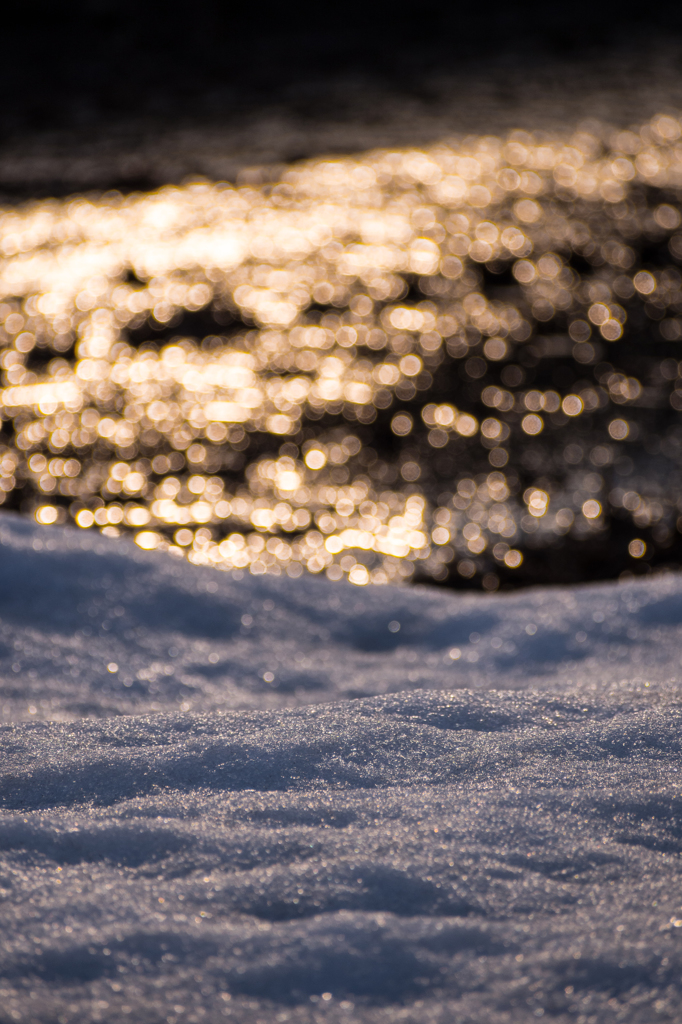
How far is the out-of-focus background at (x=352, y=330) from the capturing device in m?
2.76

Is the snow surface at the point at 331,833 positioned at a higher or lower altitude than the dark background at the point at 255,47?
lower

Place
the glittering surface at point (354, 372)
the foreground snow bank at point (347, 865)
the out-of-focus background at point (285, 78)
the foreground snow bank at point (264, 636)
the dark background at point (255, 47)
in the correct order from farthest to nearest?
the dark background at point (255, 47), the out-of-focus background at point (285, 78), the glittering surface at point (354, 372), the foreground snow bank at point (264, 636), the foreground snow bank at point (347, 865)

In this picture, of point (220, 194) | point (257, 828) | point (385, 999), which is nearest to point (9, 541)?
point (257, 828)

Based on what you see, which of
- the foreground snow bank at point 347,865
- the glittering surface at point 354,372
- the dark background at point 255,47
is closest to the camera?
the foreground snow bank at point 347,865

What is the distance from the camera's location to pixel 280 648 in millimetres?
1761

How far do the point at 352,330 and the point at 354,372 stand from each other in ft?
1.35

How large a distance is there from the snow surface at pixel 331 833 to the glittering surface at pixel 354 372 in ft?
3.18

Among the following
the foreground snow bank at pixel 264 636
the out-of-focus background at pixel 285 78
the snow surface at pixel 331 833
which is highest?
the out-of-focus background at pixel 285 78

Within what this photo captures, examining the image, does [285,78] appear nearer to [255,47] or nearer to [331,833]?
[255,47]

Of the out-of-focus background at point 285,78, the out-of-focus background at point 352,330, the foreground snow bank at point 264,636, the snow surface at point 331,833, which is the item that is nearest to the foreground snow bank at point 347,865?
the snow surface at point 331,833

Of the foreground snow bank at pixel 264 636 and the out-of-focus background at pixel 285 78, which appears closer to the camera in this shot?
the foreground snow bank at pixel 264 636

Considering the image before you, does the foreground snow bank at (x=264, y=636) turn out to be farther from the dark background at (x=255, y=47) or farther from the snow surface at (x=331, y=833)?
the dark background at (x=255, y=47)

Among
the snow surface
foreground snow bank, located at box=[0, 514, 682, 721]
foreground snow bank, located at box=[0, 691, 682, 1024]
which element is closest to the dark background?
foreground snow bank, located at box=[0, 514, 682, 721]

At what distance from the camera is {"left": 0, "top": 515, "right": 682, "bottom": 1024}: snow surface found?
87 cm
